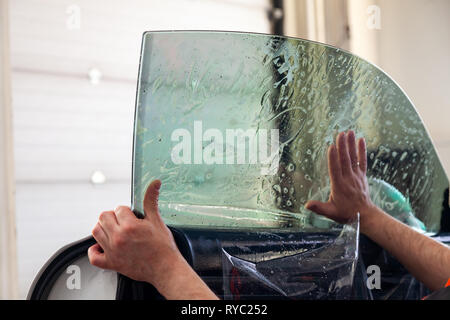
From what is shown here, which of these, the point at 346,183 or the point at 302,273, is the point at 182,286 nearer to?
the point at 302,273

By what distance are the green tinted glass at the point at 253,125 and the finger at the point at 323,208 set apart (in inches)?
0.6

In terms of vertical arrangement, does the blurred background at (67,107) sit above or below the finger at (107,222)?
above

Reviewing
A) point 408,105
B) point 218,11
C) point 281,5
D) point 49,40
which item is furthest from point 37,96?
point 408,105

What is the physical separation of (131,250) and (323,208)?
433mm

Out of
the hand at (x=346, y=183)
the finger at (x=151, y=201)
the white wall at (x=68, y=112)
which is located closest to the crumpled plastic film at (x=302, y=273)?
the hand at (x=346, y=183)

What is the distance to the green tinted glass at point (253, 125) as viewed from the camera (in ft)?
2.79

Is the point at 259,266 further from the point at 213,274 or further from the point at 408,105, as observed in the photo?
the point at 408,105

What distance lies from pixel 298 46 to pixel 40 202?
24.7 inches

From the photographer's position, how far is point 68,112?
81 centimetres

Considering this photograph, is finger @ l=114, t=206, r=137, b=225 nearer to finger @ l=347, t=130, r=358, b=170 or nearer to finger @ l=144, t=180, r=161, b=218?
finger @ l=144, t=180, r=161, b=218

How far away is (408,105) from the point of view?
100 cm

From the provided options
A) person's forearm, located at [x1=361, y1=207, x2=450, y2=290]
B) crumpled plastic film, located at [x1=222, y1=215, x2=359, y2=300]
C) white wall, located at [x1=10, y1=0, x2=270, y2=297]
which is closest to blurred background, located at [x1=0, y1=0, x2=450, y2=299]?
white wall, located at [x1=10, y1=0, x2=270, y2=297]

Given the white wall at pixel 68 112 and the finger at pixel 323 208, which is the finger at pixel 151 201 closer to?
the white wall at pixel 68 112

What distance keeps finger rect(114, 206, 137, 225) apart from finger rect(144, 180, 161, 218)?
31mm
